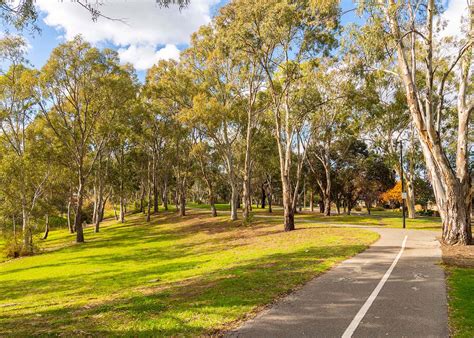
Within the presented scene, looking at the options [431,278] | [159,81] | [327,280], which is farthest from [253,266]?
[159,81]

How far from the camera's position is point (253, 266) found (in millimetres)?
13578

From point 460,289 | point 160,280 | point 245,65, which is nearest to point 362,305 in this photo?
point 460,289

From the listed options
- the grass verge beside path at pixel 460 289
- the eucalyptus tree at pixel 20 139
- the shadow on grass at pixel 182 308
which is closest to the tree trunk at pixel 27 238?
the eucalyptus tree at pixel 20 139

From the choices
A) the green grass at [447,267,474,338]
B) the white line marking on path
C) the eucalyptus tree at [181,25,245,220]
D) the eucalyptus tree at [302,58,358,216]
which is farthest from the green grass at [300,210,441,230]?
the white line marking on path

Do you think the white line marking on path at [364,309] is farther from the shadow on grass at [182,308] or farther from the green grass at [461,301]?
the shadow on grass at [182,308]

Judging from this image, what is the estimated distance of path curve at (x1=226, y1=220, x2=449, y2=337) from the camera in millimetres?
6434

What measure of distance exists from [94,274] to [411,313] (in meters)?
16.9

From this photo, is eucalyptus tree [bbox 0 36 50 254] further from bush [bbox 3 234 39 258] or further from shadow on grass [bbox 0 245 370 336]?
shadow on grass [bbox 0 245 370 336]

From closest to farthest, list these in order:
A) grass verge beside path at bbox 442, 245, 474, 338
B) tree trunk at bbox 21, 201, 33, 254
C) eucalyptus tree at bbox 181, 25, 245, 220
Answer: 1. grass verge beside path at bbox 442, 245, 474, 338
2. tree trunk at bbox 21, 201, 33, 254
3. eucalyptus tree at bbox 181, 25, 245, 220

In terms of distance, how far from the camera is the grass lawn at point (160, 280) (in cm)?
761

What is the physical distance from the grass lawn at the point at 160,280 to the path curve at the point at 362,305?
0.64 metres

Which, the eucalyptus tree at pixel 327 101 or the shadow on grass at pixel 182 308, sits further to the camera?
the eucalyptus tree at pixel 327 101

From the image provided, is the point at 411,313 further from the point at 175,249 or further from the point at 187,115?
the point at 187,115

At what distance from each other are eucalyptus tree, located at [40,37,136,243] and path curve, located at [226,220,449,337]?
A: 1171 inches
